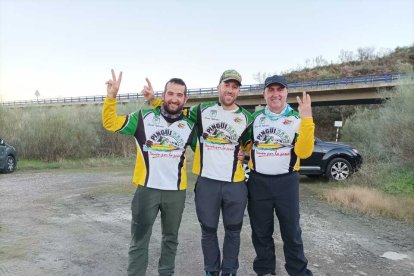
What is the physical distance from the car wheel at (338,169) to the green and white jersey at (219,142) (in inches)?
305

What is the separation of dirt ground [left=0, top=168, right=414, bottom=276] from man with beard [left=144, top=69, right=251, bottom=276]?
56cm

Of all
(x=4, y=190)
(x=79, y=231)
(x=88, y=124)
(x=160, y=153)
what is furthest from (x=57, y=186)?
(x=88, y=124)

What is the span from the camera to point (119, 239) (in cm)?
527

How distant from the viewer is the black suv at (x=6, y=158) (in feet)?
45.3

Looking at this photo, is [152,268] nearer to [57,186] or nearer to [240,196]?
[240,196]

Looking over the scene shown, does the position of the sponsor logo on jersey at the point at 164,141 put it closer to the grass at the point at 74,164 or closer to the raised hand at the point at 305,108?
the raised hand at the point at 305,108

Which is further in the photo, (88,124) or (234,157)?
(88,124)

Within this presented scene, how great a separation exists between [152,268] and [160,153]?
1.42 meters

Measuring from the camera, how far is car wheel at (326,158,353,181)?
35.7 feet

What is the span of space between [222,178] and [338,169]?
26.7 feet

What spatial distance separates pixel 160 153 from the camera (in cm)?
364

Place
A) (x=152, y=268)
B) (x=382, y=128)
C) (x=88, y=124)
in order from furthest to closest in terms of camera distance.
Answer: (x=88, y=124) < (x=382, y=128) < (x=152, y=268)

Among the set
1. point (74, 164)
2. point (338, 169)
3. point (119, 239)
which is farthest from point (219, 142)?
point (74, 164)

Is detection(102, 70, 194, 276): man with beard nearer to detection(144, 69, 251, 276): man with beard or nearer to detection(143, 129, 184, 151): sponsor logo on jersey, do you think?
detection(143, 129, 184, 151): sponsor logo on jersey
